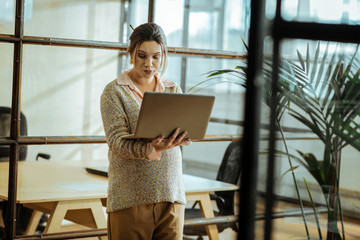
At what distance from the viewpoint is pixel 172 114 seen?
2102 millimetres

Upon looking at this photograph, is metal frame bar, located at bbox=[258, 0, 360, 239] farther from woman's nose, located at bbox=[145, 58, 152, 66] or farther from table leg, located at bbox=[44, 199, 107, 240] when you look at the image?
table leg, located at bbox=[44, 199, 107, 240]

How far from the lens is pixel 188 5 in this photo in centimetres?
396

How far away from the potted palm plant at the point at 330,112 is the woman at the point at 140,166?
0.85 meters

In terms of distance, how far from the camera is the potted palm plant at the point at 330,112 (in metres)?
1.30

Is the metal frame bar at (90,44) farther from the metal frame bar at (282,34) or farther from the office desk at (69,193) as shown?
the metal frame bar at (282,34)

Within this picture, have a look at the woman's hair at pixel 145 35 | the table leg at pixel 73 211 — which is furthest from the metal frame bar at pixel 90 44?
the table leg at pixel 73 211

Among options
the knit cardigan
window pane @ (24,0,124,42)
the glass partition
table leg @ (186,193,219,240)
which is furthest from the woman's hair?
window pane @ (24,0,124,42)

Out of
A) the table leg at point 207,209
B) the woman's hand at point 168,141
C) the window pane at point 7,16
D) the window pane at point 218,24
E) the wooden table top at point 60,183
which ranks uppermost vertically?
the window pane at point 218,24

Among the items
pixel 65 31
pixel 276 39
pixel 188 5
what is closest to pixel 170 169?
pixel 276 39

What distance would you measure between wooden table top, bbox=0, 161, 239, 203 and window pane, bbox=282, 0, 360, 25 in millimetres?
1976

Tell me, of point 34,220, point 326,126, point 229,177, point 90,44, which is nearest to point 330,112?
point 326,126

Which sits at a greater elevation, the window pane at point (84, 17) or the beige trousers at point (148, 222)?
the window pane at point (84, 17)

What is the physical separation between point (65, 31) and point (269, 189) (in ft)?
12.8

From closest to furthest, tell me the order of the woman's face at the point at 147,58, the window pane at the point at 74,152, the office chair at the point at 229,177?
the woman's face at the point at 147,58, the office chair at the point at 229,177, the window pane at the point at 74,152
